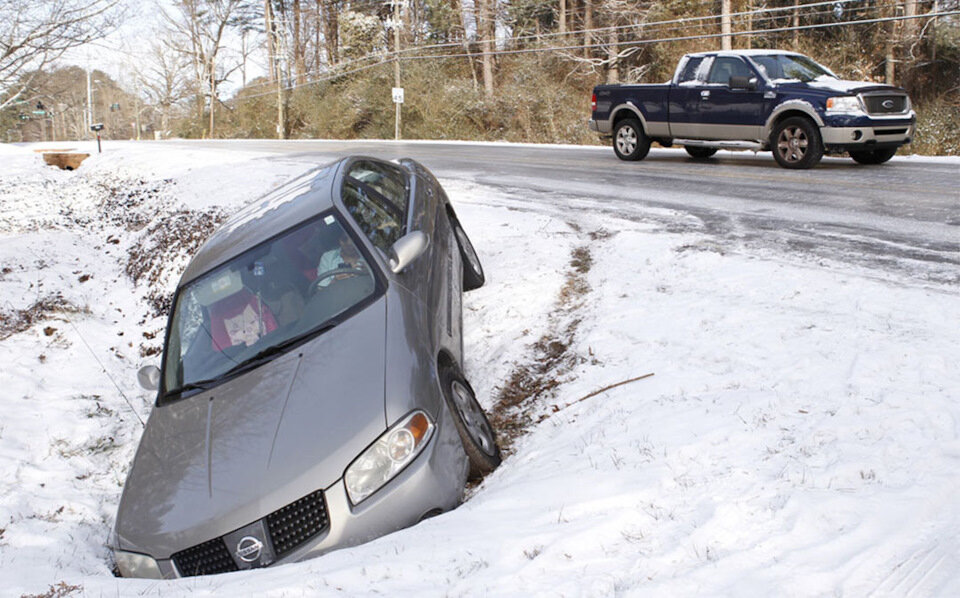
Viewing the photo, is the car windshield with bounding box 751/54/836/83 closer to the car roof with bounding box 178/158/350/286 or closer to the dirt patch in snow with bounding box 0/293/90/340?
the car roof with bounding box 178/158/350/286

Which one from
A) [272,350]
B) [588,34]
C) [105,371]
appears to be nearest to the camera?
[272,350]

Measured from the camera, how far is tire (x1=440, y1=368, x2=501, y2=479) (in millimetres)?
4184

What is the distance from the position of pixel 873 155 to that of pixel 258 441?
41.5 feet

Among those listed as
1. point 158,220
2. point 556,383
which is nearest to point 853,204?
point 556,383

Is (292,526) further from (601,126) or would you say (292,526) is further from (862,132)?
(601,126)

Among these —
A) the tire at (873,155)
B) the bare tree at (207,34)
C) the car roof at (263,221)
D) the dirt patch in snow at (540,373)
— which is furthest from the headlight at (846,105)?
the bare tree at (207,34)

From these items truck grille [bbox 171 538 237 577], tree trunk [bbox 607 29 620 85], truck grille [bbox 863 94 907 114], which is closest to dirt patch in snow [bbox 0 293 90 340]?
truck grille [bbox 171 538 237 577]

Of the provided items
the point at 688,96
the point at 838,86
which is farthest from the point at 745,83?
the point at 838,86

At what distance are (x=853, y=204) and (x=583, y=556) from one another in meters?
7.82

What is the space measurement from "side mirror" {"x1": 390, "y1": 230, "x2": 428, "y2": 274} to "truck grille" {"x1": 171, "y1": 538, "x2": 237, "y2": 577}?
1.82 metres

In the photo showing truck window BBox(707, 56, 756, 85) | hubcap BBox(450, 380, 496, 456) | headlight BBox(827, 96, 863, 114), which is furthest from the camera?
truck window BBox(707, 56, 756, 85)

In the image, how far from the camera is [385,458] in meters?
3.62

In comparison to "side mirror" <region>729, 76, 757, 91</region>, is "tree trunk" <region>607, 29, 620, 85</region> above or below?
above

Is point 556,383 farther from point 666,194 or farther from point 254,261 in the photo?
point 666,194
